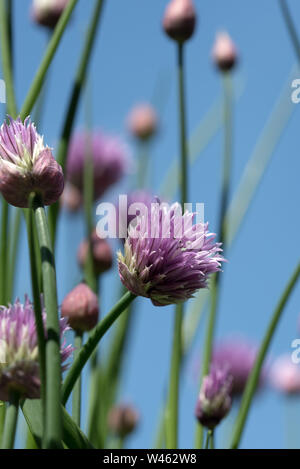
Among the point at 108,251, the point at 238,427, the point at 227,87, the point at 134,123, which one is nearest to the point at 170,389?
the point at 238,427

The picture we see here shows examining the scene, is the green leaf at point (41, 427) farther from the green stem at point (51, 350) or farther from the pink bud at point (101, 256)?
the pink bud at point (101, 256)

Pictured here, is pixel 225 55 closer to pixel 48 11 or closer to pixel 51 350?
pixel 48 11

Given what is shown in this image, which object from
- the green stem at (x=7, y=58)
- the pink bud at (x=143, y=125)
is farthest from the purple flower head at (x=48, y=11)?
the pink bud at (x=143, y=125)

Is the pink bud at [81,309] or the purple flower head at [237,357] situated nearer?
the pink bud at [81,309]

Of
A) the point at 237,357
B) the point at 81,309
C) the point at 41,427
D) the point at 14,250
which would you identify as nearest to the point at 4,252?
the point at 14,250

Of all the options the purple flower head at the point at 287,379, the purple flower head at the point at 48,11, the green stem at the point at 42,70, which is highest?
the purple flower head at the point at 48,11
